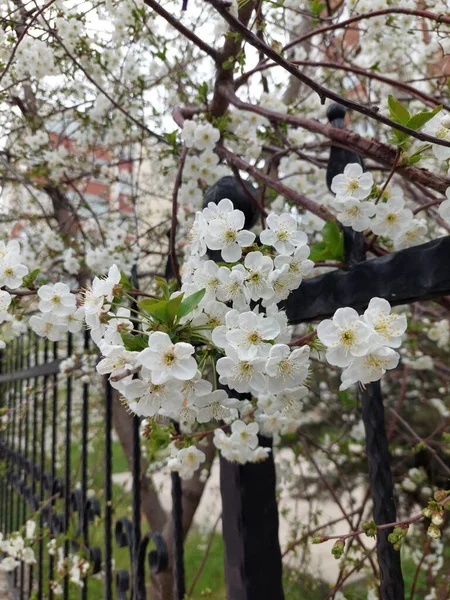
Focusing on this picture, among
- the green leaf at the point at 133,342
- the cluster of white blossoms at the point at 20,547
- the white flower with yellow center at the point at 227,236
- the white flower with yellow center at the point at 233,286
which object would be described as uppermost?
the white flower with yellow center at the point at 227,236

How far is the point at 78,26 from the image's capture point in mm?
2111

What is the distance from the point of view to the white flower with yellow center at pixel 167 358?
Answer: 2.02 ft

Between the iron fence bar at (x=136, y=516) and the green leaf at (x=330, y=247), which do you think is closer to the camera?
the green leaf at (x=330, y=247)

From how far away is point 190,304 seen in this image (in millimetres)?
674

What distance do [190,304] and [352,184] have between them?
0.43 meters

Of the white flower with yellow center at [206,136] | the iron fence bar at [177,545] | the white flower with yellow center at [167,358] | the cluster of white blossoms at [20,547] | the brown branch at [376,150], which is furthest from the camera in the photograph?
the cluster of white blossoms at [20,547]

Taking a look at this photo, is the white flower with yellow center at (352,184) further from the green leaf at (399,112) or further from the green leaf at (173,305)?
the green leaf at (173,305)

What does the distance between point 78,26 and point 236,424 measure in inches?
71.7

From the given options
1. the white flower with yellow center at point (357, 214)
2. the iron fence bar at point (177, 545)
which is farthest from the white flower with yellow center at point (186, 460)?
the white flower with yellow center at point (357, 214)

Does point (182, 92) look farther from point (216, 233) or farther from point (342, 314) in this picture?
point (342, 314)

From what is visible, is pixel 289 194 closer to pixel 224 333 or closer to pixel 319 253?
pixel 319 253

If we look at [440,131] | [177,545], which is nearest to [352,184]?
[440,131]

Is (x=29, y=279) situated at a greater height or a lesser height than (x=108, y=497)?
greater

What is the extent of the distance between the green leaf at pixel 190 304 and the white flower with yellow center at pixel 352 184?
0.35 metres
